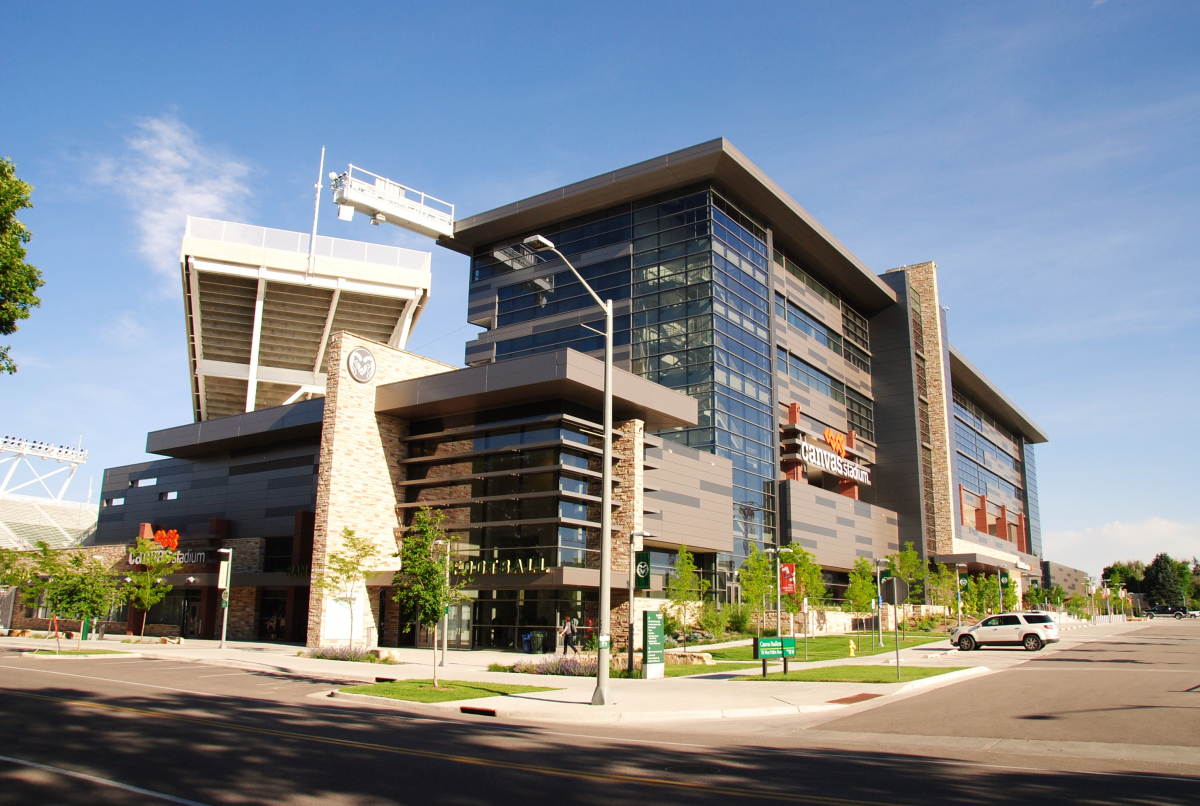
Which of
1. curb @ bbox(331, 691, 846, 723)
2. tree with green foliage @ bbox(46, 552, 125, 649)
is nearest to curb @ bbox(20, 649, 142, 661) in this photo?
tree with green foliage @ bbox(46, 552, 125, 649)

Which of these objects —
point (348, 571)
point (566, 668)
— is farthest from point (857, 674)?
point (348, 571)

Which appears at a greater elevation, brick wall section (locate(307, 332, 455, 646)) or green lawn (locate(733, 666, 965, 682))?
brick wall section (locate(307, 332, 455, 646))

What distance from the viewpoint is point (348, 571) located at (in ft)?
124

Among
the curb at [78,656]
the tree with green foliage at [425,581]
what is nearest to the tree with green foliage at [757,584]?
the tree with green foliage at [425,581]

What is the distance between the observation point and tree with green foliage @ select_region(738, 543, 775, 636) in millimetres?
50219

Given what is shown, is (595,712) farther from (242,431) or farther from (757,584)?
(242,431)

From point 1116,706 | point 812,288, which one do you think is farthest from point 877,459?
point 1116,706

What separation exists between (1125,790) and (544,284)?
57.3m

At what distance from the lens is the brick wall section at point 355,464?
38.7 metres

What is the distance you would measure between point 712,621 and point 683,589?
3.01m

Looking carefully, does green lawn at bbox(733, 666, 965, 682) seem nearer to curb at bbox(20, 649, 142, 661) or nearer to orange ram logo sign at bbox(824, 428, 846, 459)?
curb at bbox(20, 649, 142, 661)

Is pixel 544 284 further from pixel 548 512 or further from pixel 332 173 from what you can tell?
pixel 548 512

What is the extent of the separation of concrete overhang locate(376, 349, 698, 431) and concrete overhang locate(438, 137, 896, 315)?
21.2 metres

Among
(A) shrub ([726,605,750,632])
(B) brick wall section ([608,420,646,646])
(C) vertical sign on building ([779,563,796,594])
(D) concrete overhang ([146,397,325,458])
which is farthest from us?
(A) shrub ([726,605,750,632])
